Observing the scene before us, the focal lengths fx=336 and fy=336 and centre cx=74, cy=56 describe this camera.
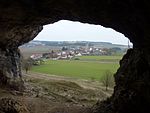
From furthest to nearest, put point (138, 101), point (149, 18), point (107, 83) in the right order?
point (107, 83) < point (138, 101) < point (149, 18)

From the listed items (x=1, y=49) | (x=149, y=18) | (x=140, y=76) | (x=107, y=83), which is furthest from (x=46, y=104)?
(x=107, y=83)

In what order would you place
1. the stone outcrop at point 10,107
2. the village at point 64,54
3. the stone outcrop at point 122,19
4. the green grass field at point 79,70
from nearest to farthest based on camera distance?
the stone outcrop at point 122,19 → the stone outcrop at point 10,107 → the green grass field at point 79,70 → the village at point 64,54

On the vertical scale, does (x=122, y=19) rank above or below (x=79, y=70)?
above

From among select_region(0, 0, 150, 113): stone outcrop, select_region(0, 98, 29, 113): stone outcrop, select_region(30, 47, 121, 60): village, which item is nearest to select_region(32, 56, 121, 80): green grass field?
select_region(30, 47, 121, 60): village

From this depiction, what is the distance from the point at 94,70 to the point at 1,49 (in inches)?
1777

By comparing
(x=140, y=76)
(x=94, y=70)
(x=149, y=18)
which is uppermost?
(x=149, y=18)

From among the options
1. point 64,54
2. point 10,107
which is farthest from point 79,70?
point 10,107

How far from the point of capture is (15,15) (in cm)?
2103

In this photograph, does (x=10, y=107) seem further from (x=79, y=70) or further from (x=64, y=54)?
(x=64, y=54)

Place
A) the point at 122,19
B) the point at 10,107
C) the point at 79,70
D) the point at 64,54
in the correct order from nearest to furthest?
the point at 122,19 < the point at 10,107 < the point at 79,70 < the point at 64,54

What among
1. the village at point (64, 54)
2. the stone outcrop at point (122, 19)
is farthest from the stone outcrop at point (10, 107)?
the village at point (64, 54)

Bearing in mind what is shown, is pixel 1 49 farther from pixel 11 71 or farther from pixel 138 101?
pixel 138 101

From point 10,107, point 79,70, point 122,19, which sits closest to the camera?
point 122,19

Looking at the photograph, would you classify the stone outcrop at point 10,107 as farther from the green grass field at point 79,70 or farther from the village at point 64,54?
the village at point 64,54
